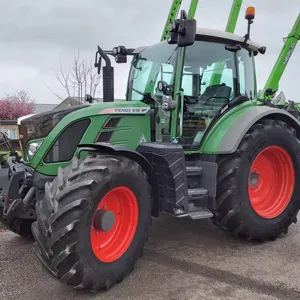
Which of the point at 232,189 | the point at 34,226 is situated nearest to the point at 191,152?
the point at 232,189

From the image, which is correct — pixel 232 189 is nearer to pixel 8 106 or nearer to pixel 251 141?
pixel 251 141

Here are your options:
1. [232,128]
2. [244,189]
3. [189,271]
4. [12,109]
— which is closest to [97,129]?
[232,128]

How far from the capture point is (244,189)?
4148 millimetres

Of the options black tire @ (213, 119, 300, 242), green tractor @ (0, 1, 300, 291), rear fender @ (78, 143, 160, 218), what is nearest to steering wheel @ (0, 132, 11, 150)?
green tractor @ (0, 1, 300, 291)

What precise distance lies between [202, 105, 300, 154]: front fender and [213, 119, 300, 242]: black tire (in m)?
0.13

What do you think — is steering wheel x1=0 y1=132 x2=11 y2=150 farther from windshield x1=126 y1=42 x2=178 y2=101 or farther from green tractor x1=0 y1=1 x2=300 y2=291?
windshield x1=126 y1=42 x2=178 y2=101

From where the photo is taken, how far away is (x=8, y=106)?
24.8 meters

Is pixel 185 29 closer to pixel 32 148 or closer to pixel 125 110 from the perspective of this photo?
pixel 125 110

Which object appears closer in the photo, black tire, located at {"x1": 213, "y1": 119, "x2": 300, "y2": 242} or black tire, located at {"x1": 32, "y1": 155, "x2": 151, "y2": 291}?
black tire, located at {"x1": 32, "y1": 155, "x2": 151, "y2": 291}

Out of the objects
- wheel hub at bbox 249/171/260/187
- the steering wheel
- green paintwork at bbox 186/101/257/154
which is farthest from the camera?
wheel hub at bbox 249/171/260/187

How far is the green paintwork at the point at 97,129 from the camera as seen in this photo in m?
3.55

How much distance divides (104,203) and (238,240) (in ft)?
6.36

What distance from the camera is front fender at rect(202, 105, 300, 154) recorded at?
4.05 meters

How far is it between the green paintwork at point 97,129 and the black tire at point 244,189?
97 centimetres
